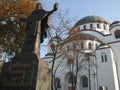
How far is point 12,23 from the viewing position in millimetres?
16406

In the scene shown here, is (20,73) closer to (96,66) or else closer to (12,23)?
(12,23)

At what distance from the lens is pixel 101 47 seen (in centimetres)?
3825

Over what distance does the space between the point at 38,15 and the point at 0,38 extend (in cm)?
824

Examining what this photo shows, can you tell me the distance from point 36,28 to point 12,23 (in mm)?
8484

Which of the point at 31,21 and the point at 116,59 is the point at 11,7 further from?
the point at 116,59

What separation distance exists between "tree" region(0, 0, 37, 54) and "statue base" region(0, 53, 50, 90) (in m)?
8.54

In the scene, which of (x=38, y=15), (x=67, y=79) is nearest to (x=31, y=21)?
(x=38, y=15)

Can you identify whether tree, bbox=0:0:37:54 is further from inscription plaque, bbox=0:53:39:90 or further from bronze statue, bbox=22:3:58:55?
inscription plaque, bbox=0:53:39:90

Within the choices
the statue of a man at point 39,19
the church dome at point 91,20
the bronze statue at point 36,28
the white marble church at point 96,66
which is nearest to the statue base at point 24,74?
the bronze statue at point 36,28

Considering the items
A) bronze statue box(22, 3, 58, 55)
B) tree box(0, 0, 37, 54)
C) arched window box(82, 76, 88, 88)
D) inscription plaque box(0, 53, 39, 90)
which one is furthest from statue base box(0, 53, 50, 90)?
arched window box(82, 76, 88, 88)

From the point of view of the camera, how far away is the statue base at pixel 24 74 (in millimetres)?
7273

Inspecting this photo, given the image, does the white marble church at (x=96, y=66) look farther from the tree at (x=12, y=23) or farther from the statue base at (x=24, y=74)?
the statue base at (x=24, y=74)

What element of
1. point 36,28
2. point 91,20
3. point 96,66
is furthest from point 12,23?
point 91,20

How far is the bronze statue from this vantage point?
8.21 meters
